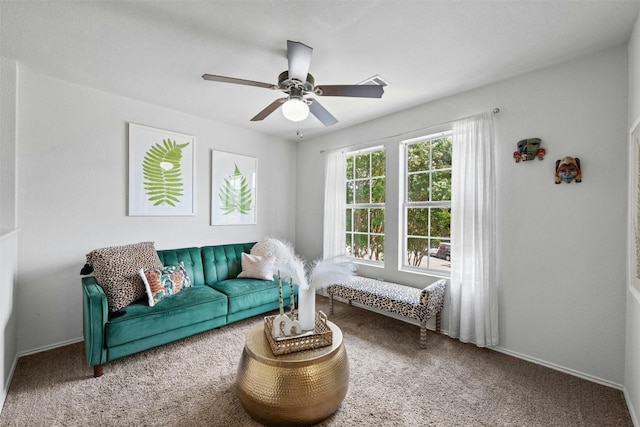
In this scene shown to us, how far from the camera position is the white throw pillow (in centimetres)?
346

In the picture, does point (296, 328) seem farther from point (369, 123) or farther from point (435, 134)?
point (369, 123)

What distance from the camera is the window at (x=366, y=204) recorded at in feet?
12.3

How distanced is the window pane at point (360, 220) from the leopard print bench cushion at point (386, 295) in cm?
78

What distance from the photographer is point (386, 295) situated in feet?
9.47

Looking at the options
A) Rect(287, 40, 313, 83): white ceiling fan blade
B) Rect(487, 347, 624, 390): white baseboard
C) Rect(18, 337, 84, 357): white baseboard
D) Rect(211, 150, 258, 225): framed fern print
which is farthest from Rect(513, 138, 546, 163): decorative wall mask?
Rect(18, 337, 84, 357): white baseboard

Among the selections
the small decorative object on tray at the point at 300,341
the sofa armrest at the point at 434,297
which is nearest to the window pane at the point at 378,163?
the sofa armrest at the point at 434,297

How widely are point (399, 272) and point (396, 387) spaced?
4.99 ft

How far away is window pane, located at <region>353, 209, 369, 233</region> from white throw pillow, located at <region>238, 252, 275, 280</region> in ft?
4.38

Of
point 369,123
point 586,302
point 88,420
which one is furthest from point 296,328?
point 369,123

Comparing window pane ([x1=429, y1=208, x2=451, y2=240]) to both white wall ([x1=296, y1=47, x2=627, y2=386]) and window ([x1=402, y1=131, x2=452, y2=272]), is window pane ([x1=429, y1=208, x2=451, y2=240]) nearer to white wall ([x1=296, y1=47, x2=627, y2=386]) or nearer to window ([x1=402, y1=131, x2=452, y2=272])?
window ([x1=402, y1=131, x2=452, y2=272])

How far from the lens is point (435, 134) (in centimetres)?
312

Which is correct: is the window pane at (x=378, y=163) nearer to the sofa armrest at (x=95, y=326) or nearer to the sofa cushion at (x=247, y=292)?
the sofa cushion at (x=247, y=292)

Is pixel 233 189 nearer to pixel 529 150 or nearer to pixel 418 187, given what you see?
pixel 418 187

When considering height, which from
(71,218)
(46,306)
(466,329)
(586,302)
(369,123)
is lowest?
(466,329)
